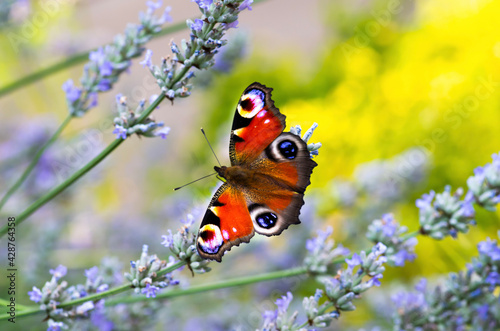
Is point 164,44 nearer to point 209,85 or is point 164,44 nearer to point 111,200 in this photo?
point 111,200

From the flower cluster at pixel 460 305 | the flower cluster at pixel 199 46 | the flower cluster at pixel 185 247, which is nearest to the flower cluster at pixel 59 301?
the flower cluster at pixel 185 247

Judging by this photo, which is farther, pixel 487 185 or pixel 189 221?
pixel 487 185

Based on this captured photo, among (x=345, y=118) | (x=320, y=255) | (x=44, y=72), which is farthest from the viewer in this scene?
(x=345, y=118)

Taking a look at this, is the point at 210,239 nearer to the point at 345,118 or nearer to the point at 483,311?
the point at 483,311

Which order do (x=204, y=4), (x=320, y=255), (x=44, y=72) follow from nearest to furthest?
(x=204, y=4)
(x=320, y=255)
(x=44, y=72)

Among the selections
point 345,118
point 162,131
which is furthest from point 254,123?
point 345,118

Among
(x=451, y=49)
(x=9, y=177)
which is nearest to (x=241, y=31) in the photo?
(x=9, y=177)

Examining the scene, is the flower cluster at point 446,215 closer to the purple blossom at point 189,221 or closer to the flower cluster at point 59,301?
the purple blossom at point 189,221

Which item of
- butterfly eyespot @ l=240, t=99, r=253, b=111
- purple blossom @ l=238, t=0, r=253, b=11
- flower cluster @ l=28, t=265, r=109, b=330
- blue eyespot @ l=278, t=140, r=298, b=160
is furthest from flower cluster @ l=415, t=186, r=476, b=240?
flower cluster @ l=28, t=265, r=109, b=330
